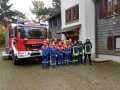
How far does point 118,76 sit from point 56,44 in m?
6.50

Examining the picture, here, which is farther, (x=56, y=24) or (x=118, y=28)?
(x=56, y=24)

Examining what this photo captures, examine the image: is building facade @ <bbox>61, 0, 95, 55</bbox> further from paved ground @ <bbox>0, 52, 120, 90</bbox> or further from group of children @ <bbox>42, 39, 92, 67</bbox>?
paved ground @ <bbox>0, 52, 120, 90</bbox>

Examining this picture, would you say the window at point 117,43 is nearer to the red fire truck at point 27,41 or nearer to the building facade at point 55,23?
the red fire truck at point 27,41

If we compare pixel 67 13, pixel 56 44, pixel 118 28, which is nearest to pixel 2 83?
pixel 56 44

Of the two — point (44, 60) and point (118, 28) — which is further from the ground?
point (118, 28)

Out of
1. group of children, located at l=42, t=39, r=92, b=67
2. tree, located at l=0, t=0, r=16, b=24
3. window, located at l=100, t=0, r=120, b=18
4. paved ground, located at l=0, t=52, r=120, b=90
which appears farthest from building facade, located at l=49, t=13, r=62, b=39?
tree, located at l=0, t=0, r=16, b=24

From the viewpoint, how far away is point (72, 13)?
27.6m

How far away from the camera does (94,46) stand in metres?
23.7

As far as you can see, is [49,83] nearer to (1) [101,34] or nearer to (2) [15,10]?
(1) [101,34]

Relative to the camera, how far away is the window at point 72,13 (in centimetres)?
2653

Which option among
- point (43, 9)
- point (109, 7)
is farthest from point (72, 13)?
point (43, 9)

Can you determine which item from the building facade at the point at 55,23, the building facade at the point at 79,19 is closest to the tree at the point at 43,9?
the building facade at the point at 55,23

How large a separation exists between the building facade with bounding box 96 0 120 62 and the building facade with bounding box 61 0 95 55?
71cm

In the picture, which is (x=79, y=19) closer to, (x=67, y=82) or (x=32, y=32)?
(x=32, y=32)
